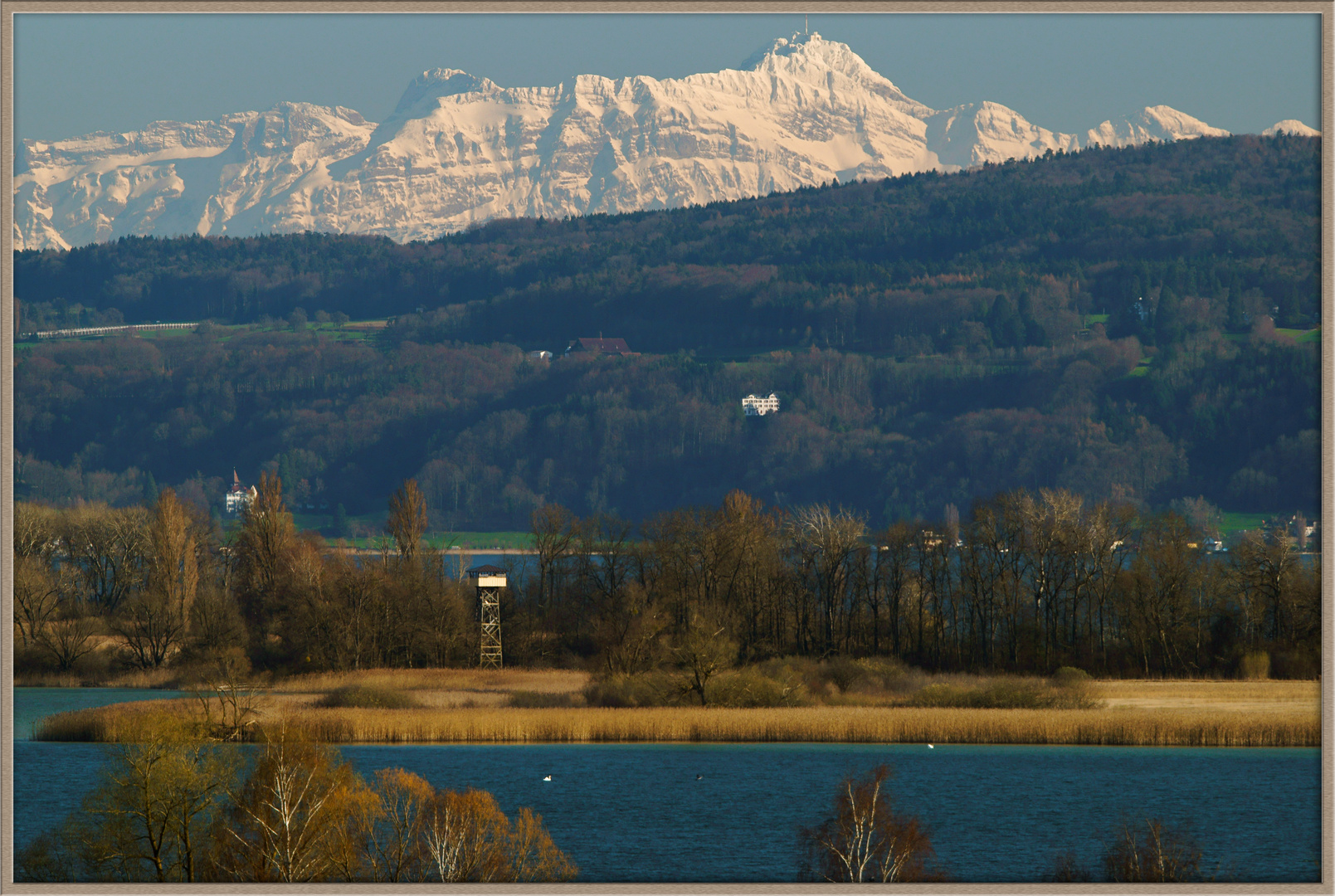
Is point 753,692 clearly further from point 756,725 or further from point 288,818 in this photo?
point 288,818

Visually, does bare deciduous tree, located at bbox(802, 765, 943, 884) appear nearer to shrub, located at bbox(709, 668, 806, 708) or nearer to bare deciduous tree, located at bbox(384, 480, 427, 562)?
shrub, located at bbox(709, 668, 806, 708)

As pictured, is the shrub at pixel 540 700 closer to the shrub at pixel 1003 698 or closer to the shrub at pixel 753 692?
the shrub at pixel 753 692

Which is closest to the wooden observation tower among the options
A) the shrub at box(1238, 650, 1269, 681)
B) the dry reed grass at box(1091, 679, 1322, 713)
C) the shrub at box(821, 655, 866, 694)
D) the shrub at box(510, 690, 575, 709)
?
the shrub at box(510, 690, 575, 709)

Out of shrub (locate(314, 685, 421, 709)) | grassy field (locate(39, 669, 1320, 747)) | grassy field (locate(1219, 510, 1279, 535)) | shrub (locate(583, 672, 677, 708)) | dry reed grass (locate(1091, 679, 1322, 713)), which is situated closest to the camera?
grassy field (locate(39, 669, 1320, 747))

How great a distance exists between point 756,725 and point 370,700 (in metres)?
19.8

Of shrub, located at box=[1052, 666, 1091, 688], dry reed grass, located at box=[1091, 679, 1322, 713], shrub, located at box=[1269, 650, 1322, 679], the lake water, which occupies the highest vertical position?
shrub, located at box=[1269, 650, 1322, 679]

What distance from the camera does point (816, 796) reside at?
5862cm

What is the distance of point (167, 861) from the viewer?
41.2m

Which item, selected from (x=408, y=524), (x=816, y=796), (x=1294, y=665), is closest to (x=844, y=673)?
(x=1294, y=665)

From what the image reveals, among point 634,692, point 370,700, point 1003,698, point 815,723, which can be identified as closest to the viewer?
point 815,723

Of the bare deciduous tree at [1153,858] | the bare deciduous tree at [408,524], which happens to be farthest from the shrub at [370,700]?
the bare deciduous tree at [1153,858]

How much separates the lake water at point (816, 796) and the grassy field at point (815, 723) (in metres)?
1.00

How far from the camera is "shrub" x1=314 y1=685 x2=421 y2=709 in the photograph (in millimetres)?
76188

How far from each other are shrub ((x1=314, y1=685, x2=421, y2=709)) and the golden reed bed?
3.92 m
